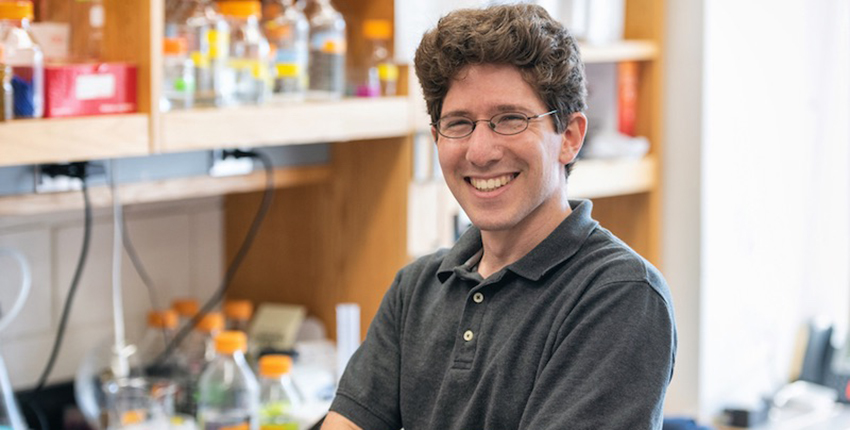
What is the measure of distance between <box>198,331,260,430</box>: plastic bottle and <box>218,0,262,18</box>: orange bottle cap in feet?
1.93

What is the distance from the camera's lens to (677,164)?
2.90 m

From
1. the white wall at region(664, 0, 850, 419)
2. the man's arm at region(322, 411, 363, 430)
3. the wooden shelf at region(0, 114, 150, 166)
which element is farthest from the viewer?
the white wall at region(664, 0, 850, 419)

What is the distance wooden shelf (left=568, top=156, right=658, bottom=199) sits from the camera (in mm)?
2723

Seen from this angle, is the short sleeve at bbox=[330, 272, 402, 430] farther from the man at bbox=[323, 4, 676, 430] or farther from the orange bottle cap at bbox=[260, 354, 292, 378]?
the orange bottle cap at bbox=[260, 354, 292, 378]

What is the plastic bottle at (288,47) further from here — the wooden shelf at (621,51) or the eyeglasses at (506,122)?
the eyeglasses at (506,122)

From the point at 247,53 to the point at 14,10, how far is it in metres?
0.49

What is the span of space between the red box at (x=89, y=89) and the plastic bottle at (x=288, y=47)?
0.34m

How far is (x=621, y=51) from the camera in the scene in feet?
9.04

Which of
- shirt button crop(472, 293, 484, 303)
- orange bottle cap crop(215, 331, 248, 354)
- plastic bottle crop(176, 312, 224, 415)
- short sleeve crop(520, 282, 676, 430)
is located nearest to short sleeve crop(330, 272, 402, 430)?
shirt button crop(472, 293, 484, 303)

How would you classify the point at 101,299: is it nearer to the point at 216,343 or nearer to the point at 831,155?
the point at 216,343

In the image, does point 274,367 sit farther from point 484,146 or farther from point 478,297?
point 484,146

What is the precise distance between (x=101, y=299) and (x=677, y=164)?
1.41 m

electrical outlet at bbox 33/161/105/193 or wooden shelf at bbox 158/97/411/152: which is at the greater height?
wooden shelf at bbox 158/97/411/152

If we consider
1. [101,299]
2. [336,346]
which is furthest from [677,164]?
[101,299]
